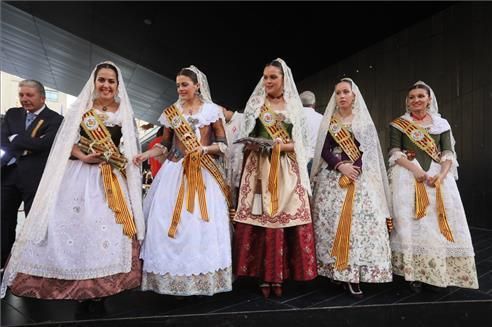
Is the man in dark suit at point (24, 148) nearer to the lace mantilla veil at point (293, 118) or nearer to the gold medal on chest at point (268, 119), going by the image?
the lace mantilla veil at point (293, 118)

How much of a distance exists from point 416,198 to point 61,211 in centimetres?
247

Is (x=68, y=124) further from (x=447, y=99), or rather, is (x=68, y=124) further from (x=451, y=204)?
(x=447, y=99)

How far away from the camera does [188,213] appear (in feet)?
8.19

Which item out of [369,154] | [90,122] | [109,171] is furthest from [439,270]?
[90,122]

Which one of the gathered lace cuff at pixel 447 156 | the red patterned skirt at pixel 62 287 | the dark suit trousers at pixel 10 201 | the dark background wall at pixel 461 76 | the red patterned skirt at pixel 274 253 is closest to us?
the red patterned skirt at pixel 62 287

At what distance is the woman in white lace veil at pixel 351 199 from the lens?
269cm

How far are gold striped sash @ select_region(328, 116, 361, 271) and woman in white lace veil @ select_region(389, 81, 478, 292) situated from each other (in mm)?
412

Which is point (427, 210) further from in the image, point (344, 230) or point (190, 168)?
point (190, 168)

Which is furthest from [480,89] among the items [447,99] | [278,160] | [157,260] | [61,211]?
[61,211]

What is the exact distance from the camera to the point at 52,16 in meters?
6.00

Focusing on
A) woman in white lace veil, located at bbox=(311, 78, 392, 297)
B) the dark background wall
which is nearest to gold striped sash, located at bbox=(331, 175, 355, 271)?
woman in white lace veil, located at bbox=(311, 78, 392, 297)

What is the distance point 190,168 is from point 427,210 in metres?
1.78

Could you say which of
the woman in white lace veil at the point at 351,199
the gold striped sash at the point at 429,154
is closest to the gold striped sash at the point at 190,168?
the woman in white lace veil at the point at 351,199

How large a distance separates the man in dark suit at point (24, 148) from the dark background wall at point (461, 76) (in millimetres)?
5382
